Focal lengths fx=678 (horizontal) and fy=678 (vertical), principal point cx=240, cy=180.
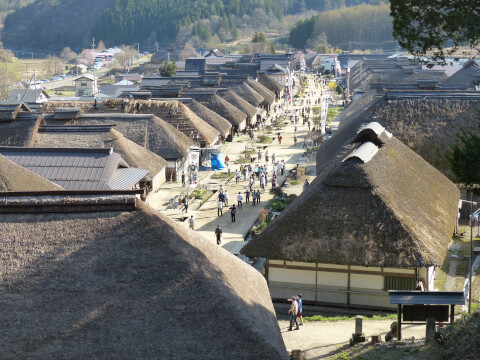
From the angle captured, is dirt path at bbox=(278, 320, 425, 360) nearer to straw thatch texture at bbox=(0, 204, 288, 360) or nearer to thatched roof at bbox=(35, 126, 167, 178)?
straw thatch texture at bbox=(0, 204, 288, 360)

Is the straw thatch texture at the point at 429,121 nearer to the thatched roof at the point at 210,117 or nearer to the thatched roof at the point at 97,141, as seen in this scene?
the thatched roof at the point at 97,141

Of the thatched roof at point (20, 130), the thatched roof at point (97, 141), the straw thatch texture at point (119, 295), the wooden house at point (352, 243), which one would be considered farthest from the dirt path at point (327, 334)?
the thatched roof at point (20, 130)

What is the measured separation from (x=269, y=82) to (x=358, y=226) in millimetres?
61672

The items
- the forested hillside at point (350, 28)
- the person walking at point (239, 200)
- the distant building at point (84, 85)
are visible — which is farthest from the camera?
the forested hillside at point (350, 28)

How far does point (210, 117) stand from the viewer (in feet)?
157

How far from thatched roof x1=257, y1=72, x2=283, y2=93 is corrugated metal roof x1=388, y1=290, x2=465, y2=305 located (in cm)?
6515

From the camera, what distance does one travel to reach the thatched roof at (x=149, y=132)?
3741 centimetres

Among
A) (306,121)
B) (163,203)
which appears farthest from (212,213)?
(306,121)

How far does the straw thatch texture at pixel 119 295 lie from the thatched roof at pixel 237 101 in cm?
4432

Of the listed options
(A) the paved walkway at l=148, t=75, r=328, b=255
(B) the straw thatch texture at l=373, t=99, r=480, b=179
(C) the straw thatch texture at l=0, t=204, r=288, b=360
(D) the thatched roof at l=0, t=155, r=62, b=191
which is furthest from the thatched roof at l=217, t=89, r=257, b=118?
(C) the straw thatch texture at l=0, t=204, r=288, b=360

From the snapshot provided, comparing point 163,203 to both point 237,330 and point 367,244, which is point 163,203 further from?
point 237,330

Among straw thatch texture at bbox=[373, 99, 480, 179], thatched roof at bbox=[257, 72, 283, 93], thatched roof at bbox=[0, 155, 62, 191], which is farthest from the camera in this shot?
thatched roof at bbox=[257, 72, 283, 93]

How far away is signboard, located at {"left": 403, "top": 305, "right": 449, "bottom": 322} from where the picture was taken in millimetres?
14445

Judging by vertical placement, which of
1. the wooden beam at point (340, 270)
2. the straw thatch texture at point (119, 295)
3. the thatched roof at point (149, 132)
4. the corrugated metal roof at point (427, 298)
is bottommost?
the wooden beam at point (340, 270)
